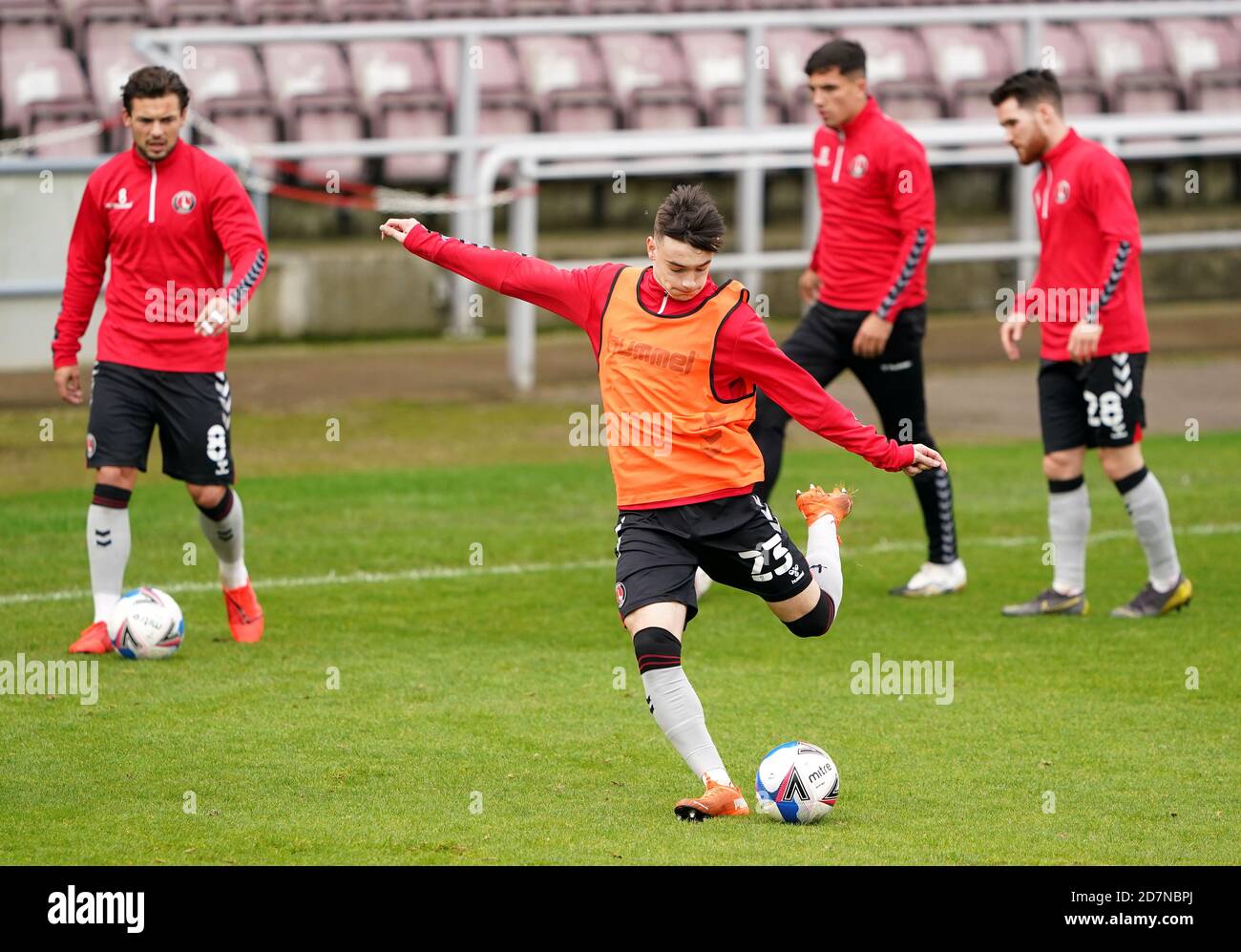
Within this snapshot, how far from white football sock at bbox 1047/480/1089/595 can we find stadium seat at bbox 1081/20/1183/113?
1132 centimetres

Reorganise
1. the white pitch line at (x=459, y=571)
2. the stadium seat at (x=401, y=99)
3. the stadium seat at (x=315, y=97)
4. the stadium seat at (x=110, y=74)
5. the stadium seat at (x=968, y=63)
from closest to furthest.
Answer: the white pitch line at (x=459, y=571) → the stadium seat at (x=110, y=74) → the stadium seat at (x=315, y=97) → the stadium seat at (x=401, y=99) → the stadium seat at (x=968, y=63)

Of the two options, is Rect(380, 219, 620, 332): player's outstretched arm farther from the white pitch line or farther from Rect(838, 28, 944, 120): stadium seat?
Rect(838, 28, 944, 120): stadium seat

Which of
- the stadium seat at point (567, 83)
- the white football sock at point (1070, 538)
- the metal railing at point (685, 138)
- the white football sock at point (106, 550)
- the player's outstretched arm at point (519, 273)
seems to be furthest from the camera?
the stadium seat at point (567, 83)

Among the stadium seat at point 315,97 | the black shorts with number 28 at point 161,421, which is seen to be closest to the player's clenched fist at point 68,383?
the black shorts with number 28 at point 161,421

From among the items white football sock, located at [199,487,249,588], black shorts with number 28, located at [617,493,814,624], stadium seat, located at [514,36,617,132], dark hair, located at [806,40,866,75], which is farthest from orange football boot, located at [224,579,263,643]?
stadium seat, located at [514,36,617,132]

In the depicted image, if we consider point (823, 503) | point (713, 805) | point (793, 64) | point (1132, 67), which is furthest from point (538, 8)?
point (713, 805)

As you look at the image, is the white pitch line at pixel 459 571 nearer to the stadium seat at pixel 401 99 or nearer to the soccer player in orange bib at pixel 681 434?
the soccer player in orange bib at pixel 681 434

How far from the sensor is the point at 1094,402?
27.7 feet

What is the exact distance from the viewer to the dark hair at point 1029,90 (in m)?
8.41

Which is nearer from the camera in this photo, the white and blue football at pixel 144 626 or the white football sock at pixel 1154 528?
the white and blue football at pixel 144 626

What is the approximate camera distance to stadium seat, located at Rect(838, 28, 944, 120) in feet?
60.5

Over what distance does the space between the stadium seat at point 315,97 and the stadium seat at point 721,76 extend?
320cm

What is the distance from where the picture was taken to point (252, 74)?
54.9 ft

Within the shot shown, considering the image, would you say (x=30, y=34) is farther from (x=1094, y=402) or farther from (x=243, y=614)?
(x=1094, y=402)
